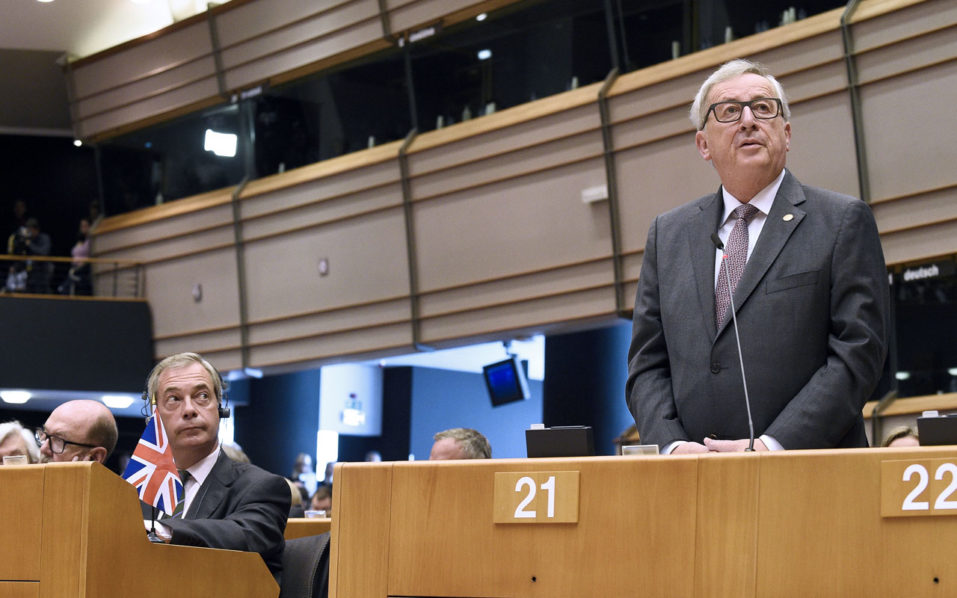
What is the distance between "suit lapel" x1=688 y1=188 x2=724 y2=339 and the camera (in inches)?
96.4

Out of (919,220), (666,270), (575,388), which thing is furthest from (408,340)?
(666,270)

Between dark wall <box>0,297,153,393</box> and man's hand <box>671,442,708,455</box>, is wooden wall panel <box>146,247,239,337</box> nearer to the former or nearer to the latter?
dark wall <box>0,297,153,393</box>

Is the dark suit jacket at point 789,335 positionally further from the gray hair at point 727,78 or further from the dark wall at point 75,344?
the dark wall at point 75,344

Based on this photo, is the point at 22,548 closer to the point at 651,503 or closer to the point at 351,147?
the point at 651,503

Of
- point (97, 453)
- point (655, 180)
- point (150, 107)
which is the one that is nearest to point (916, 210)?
point (655, 180)

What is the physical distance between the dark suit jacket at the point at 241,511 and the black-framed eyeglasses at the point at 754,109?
1.39 metres

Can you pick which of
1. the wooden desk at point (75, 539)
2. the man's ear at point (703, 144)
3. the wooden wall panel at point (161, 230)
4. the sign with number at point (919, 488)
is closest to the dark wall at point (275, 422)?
the wooden wall panel at point (161, 230)

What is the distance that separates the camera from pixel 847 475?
1.73 meters

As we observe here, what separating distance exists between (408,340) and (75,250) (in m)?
5.87

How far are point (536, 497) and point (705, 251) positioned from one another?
81 centimetres

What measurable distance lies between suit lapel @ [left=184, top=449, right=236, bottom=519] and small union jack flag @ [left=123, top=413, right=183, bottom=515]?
0.23 meters

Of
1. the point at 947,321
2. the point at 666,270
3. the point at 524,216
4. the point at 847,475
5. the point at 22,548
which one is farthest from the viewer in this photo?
the point at 524,216

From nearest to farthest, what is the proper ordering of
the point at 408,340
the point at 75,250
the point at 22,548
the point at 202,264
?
the point at 22,548
the point at 408,340
the point at 202,264
the point at 75,250

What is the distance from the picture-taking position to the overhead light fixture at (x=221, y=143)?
1359 cm
